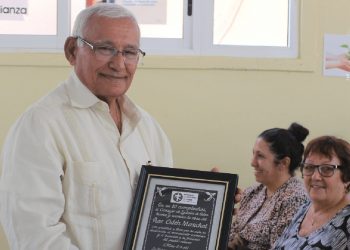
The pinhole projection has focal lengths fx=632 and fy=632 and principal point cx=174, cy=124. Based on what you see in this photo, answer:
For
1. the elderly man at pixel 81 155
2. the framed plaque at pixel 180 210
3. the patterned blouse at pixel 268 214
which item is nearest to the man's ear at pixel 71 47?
the elderly man at pixel 81 155

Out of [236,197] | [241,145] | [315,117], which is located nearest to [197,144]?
[241,145]

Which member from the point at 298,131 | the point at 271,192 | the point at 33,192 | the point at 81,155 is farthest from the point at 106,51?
the point at 298,131

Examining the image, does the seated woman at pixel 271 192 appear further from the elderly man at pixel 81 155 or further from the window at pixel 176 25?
the elderly man at pixel 81 155

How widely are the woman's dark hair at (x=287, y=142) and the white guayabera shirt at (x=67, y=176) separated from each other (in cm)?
174

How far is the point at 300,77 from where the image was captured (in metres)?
3.73

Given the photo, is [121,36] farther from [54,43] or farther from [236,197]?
[54,43]

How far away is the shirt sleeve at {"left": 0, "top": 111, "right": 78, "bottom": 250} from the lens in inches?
64.2

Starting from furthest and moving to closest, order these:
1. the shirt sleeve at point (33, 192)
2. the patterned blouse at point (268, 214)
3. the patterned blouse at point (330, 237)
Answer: the patterned blouse at point (268, 214)
the patterned blouse at point (330, 237)
the shirt sleeve at point (33, 192)

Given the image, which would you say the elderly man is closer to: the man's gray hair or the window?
the man's gray hair

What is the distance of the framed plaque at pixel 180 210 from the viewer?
1806 mm

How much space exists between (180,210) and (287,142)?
1.74 meters

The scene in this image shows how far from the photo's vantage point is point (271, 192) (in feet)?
11.2

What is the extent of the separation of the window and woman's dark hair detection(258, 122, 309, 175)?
511 mm

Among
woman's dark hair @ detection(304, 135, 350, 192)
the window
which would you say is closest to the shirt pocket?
woman's dark hair @ detection(304, 135, 350, 192)
